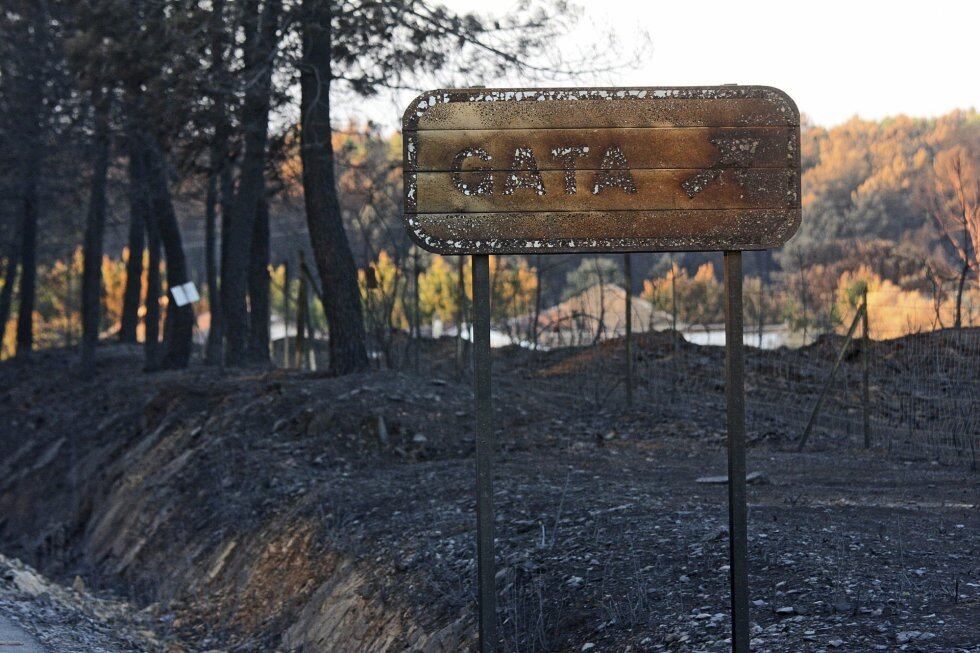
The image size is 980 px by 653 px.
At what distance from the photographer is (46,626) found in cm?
777

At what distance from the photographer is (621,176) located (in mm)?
4918

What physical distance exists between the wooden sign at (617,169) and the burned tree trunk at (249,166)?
1048 centimetres

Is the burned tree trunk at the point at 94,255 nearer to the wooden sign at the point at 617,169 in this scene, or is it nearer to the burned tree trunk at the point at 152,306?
the burned tree trunk at the point at 152,306

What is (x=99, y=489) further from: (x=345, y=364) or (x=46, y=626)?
(x=46, y=626)

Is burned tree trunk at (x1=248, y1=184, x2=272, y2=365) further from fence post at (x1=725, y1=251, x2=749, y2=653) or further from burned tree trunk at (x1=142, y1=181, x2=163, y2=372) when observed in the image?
fence post at (x1=725, y1=251, x2=749, y2=653)

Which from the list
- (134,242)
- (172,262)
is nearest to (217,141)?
(172,262)

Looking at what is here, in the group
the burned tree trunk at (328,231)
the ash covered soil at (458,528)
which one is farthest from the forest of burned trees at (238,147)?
the ash covered soil at (458,528)

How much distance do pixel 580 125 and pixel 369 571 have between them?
4.44 meters

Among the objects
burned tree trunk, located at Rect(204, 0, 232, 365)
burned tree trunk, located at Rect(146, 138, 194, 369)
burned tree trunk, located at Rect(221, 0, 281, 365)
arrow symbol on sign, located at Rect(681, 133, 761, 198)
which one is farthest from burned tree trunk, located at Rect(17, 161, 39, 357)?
arrow symbol on sign, located at Rect(681, 133, 761, 198)

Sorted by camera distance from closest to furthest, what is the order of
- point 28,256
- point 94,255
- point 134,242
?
point 94,255, point 134,242, point 28,256

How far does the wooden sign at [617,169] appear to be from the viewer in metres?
4.89

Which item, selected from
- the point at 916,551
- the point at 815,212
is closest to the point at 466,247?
the point at 916,551

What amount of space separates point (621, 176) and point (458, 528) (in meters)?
4.44

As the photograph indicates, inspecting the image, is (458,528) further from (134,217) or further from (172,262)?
(134,217)
